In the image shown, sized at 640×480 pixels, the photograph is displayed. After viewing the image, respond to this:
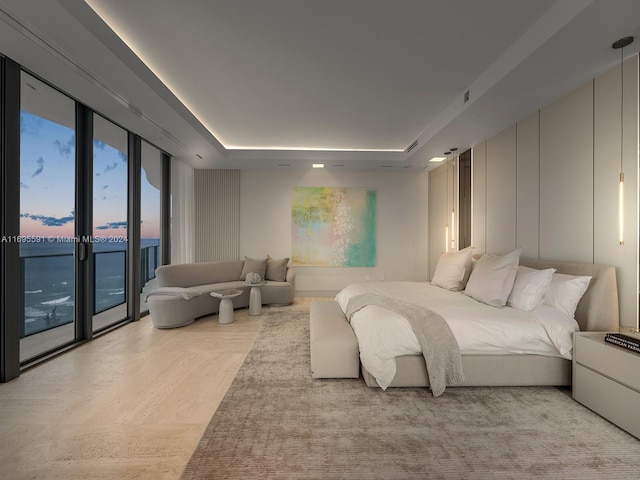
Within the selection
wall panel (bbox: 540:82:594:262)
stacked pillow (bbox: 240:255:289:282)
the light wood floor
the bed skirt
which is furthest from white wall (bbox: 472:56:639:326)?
stacked pillow (bbox: 240:255:289:282)

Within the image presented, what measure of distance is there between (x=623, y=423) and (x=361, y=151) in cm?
509

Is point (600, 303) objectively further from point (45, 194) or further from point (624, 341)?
point (45, 194)

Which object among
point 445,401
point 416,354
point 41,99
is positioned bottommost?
point 445,401

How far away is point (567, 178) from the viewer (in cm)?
305

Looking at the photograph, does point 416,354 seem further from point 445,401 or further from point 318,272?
point 318,272

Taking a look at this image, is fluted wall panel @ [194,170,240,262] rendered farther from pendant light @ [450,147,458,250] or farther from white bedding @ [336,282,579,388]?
white bedding @ [336,282,579,388]

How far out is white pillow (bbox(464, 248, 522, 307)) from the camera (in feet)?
9.83

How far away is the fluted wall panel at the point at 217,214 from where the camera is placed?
6.56 metres

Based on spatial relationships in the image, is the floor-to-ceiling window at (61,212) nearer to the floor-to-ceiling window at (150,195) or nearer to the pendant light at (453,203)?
the floor-to-ceiling window at (150,195)

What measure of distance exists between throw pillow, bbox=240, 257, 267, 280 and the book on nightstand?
16.2ft

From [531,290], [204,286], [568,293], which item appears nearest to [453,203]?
[531,290]

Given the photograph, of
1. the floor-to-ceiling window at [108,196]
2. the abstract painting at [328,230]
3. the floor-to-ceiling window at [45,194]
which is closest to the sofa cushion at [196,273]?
the floor-to-ceiling window at [108,196]

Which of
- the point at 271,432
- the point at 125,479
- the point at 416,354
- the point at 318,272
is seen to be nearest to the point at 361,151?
the point at 318,272

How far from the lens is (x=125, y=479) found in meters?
1.55
